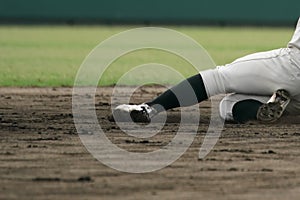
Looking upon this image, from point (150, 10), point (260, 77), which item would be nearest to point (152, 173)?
point (260, 77)

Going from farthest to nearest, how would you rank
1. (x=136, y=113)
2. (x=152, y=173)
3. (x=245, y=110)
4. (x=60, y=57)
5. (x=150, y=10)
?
(x=150, y=10) → (x=60, y=57) → (x=245, y=110) → (x=136, y=113) → (x=152, y=173)

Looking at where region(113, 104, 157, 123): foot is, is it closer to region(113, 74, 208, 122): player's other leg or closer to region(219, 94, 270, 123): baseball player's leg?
region(113, 74, 208, 122): player's other leg

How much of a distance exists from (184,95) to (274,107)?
63cm

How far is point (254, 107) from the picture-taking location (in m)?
5.95

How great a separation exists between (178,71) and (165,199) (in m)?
8.04

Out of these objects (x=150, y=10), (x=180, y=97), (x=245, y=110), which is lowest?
(x=150, y=10)

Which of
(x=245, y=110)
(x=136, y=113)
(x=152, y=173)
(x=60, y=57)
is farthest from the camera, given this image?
(x=60, y=57)

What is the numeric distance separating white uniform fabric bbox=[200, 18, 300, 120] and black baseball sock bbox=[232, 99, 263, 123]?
0.13 feet

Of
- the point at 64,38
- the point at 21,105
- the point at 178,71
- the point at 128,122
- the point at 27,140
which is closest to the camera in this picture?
the point at 27,140

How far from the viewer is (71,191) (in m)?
3.59

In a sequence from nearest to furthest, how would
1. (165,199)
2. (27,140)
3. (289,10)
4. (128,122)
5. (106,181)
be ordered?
(165,199) < (106,181) < (27,140) < (128,122) < (289,10)

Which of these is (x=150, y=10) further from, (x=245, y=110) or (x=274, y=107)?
(x=274, y=107)

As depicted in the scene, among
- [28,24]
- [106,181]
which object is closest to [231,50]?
[106,181]

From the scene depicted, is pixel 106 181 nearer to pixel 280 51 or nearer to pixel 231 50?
pixel 280 51
